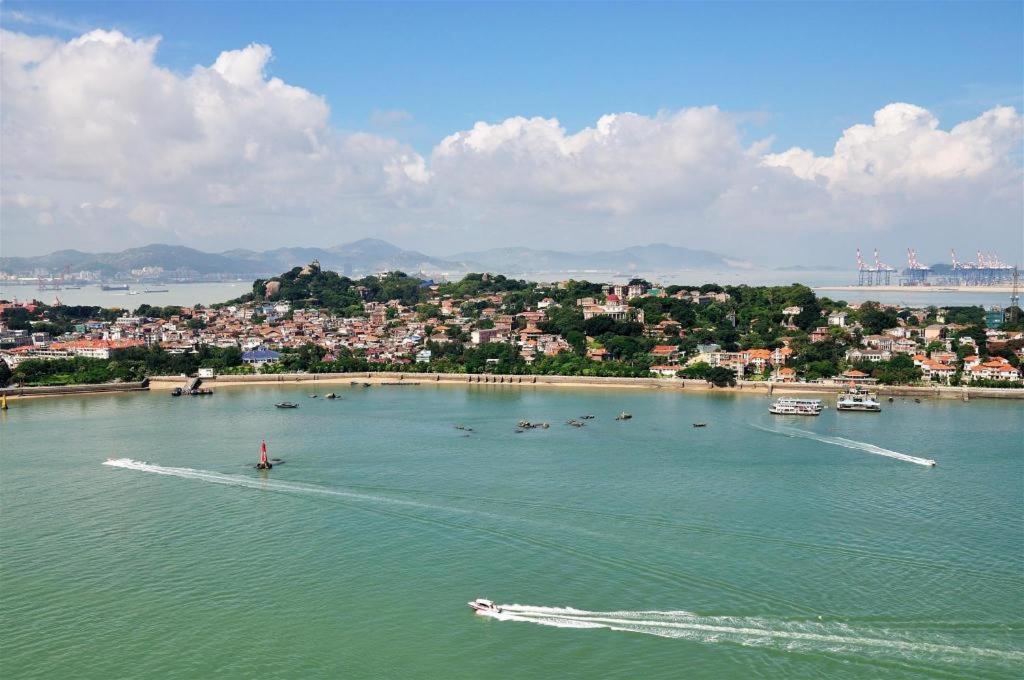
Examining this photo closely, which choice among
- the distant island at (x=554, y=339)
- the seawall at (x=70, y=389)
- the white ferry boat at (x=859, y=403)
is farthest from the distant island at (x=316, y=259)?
the white ferry boat at (x=859, y=403)

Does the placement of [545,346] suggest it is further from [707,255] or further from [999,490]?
[707,255]

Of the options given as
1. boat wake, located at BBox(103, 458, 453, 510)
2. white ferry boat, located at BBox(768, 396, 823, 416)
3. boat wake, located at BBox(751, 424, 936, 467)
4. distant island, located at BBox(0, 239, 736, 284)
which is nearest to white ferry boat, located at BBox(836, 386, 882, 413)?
white ferry boat, located at BBox(768, 396, 823, 416)

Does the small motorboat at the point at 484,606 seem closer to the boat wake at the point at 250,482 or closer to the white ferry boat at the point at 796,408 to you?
the boat wake at the point at 250,482

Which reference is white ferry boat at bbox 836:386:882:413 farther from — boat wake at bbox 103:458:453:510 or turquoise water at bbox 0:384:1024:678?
boat wake at bbox 103:458:453:510

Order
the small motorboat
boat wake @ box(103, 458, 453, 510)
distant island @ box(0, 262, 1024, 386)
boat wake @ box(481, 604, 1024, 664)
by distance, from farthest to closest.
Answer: distant island @ box(0, 262, 1024, 386) < boat wake @ box(103, 458, 453, 510) < the small motorboat < boat wake @ box(481, 604, 1024, 664)

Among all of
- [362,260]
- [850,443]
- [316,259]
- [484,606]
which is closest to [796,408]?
[850,443]
